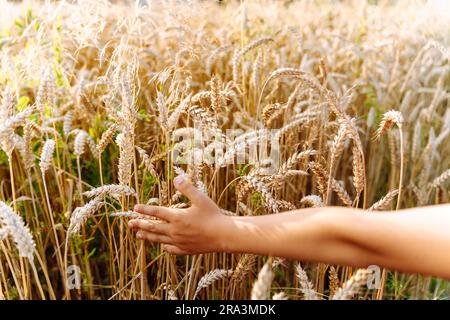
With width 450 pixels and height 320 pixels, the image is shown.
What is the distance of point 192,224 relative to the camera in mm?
1009

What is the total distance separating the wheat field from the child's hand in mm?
116

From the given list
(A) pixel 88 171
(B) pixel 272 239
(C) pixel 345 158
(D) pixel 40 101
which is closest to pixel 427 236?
(B) pixel 272 239

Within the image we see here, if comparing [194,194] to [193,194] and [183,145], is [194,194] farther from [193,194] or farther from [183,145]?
[183,145]

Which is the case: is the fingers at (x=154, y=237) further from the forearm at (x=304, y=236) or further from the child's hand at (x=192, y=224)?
the forearm at (x=304, y=236)

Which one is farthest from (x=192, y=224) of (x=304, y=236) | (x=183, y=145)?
(x=183, y=145)

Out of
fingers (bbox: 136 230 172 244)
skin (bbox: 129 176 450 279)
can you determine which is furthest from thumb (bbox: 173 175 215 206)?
fingers (bbox: 136 230 172 244)

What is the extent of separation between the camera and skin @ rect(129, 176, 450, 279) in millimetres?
820

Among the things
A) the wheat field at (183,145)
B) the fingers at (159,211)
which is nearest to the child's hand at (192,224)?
the fingers at (159,211)

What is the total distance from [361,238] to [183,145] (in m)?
0.77

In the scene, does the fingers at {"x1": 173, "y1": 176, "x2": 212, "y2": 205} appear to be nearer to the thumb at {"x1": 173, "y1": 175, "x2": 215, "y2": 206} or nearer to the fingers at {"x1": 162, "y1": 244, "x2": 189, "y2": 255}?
the thumb at {"x1": 173, "y1": 175, "x2": 215, "y2": 206}

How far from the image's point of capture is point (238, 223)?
3.09ft

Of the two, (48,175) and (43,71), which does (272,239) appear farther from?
(48,175)

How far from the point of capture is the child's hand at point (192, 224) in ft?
3.26

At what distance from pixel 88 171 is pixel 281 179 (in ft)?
3.05
